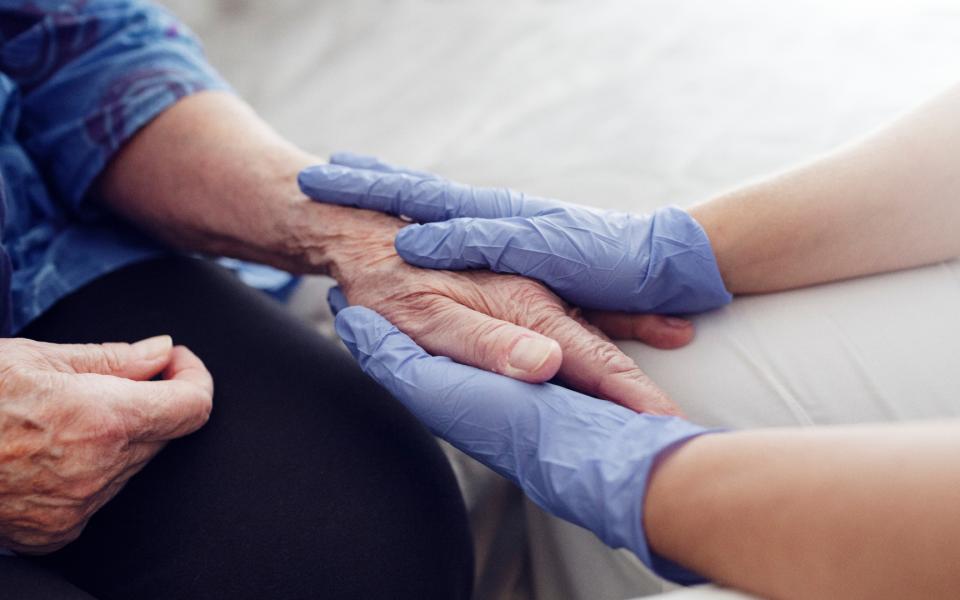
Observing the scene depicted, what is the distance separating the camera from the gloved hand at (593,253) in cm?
86

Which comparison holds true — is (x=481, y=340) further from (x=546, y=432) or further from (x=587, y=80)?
(x=587, y=80)

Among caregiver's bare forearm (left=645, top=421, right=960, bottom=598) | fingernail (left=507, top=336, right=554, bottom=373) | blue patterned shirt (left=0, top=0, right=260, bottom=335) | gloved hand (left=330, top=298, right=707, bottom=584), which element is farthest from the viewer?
blue patterned shirt (left=0, top=0, right=260, bottom=335)

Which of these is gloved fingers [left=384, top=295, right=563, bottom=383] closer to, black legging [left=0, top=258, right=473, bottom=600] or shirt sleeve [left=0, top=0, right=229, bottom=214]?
black legging [left=0, top=258, right=473, bottom=600]

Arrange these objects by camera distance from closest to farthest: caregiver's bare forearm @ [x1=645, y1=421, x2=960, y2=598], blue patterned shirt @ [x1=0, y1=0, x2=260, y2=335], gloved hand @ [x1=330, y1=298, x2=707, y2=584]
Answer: caregiver's bare forearm @ [x1=645, y1=421, x2=960, y2=598]
gloved hand @ [x1=330, y1=298, x2=707, y2=584]
blue patterned shirt @ [x1=0, y1=0, x2=260, y2=335]

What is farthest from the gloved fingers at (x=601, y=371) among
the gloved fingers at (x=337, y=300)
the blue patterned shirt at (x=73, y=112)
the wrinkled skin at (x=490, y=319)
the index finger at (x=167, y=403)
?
the blue patterned shirt at (x=73, y=112)

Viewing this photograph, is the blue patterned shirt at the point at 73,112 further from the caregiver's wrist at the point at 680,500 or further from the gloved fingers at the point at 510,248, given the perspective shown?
the caregiver's wrist at the point at 680,500

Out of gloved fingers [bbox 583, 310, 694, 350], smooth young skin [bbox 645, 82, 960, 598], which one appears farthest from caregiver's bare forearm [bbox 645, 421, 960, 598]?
gloved fingers [bbox 583, 310, 694, 350]

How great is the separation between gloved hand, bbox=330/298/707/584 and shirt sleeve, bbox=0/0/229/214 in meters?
0.48

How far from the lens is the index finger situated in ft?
2.43

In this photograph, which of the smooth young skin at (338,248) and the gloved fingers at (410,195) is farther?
the gloved fingers at (410,195)

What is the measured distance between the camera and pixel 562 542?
876 millimetres

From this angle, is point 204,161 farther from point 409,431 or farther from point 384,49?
point 384,49

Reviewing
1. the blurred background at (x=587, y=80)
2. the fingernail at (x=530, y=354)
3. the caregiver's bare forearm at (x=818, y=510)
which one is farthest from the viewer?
the blurred background at (x=587, y=80)

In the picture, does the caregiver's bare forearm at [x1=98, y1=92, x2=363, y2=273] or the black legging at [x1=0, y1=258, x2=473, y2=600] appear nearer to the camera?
the black legging at [x1=0, y1=258, x2=473, y2=600]
